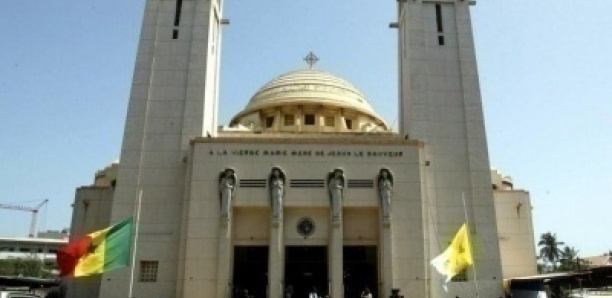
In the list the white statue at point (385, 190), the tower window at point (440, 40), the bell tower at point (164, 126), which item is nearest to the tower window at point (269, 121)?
the bell tower at point (164, 126)

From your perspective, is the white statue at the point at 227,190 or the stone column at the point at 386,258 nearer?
the stone column at the point at 386,258

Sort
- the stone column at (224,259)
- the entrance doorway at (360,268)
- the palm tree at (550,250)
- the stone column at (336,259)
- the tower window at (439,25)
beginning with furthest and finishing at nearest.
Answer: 1. the palm tree at (550,250)
2. the tower window at (439,25)
3. the entrance doorway at (360,268)
4. the stone column at (336,259)
5. the stone column at (224,259)

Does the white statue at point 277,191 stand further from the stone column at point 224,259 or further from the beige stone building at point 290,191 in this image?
the stone column at point 224,259

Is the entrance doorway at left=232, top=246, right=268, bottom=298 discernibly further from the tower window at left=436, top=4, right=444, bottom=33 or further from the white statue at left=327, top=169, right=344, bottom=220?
the tower window at left=436, top=4, right=444, bottom=33

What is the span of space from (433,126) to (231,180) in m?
12.4

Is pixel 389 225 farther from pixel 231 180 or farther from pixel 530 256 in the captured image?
pixel 530 256

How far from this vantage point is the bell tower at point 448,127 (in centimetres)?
3041

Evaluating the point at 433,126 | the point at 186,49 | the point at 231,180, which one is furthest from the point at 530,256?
the point at 186,49

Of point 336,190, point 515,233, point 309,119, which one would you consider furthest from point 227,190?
point 515,233

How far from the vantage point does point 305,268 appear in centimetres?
3141

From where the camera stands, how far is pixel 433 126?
32969 mm

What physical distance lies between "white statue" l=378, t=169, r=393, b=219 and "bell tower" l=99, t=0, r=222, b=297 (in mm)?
10782

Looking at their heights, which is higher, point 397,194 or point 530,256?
point 397,194

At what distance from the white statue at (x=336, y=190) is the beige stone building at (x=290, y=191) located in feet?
0.18
